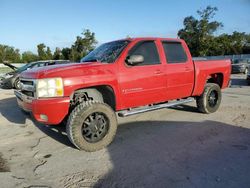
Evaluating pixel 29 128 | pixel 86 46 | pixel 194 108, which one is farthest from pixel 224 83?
pixel 86 46

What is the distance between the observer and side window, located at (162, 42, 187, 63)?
19.2 feet

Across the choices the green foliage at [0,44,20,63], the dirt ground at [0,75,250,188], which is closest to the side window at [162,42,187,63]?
the dirt ground at [0,75,250,188]

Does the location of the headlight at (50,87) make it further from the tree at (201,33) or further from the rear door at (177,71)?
the tree at (201,33)

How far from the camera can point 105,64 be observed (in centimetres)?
475

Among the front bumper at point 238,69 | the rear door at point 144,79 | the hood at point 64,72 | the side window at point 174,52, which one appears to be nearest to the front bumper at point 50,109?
the hood at point 64,72

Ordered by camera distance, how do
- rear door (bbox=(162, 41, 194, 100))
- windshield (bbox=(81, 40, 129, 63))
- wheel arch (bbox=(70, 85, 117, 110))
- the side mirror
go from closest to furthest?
wheel arch (bbox=(70, 85, 117, 110))
the side mirror
windshield (bbox=(81, 40, 129, 63))
rear door (bbox=(162, 41, 194, 100))

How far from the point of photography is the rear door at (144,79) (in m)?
4.97

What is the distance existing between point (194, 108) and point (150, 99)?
2685 millimetres

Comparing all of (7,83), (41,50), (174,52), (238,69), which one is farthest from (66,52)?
(174,52)

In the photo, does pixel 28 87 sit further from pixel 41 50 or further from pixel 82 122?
pixel 41 50

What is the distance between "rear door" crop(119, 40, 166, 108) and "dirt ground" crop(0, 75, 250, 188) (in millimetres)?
722

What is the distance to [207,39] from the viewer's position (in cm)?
5466

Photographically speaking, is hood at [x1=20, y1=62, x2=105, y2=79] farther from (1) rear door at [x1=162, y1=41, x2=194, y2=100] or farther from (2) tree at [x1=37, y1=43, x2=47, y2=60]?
(2) tree at [x1=37, y1=43, x2=47, y2=60]

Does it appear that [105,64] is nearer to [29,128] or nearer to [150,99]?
[150,99]
